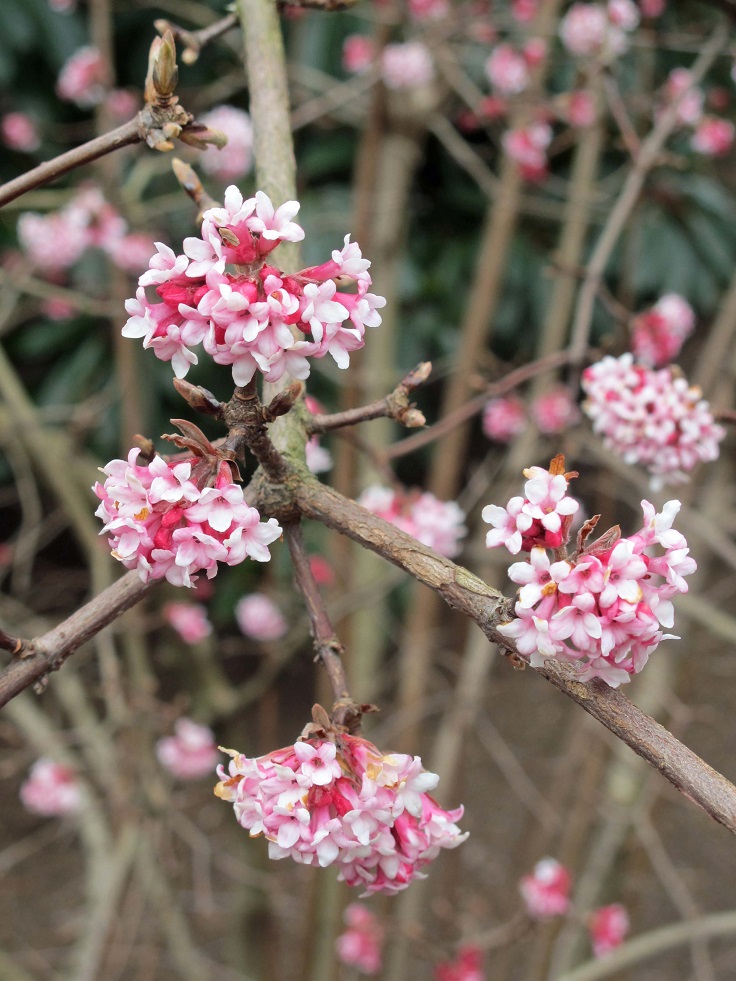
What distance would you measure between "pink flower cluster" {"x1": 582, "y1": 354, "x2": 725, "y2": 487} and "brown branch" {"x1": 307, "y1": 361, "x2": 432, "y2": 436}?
47cm

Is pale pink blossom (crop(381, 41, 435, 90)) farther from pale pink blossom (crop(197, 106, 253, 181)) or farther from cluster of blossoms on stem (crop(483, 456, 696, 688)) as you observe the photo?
cluster of blossoms on stem (crop(483, 456, 696, 688))

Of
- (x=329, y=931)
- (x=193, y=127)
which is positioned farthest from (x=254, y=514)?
(x=329, y=931)

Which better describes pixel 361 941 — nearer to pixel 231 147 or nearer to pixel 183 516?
pixel 183 516

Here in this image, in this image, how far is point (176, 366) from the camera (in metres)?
0.63

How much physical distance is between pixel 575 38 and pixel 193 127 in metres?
2.56

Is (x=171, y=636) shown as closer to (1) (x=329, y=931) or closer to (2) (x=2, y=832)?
(1) (x=329, y=931)

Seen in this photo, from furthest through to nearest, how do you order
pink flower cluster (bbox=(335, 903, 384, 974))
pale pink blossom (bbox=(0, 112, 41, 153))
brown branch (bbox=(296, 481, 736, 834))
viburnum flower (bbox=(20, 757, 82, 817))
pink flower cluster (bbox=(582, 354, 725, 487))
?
pale pink blossom (bbox=(0, 112, 41, 153))
viburnum flower (bbox=(20, 757, 82, 817))
pink flower cluster (bbox=(335, 903, 384, 974))
pink flower cluster (bbox=(582, 354, 725, 487))
brown branch (bbox=(296, 481, 736, 834))

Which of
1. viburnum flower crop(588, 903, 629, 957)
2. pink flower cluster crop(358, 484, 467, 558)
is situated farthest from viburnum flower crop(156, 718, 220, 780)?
pink flower cluster crop(358, 484, 467, 558)

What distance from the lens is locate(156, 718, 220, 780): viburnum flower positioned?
111 inches

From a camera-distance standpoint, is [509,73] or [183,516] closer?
[183,516]

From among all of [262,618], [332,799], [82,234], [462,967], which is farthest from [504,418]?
[332,799]

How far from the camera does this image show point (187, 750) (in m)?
2.84

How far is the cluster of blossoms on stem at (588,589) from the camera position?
0.57 metres

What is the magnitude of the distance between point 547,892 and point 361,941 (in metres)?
0.57
